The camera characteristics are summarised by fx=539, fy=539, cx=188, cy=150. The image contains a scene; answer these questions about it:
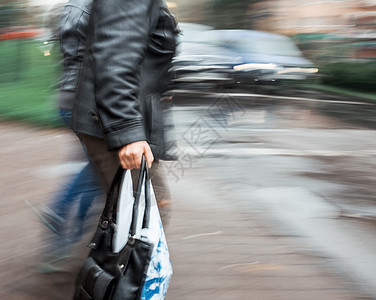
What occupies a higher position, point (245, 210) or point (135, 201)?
point (135, 201)

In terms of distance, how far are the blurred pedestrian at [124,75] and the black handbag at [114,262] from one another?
0.13m

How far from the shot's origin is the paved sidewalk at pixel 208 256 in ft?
10.3

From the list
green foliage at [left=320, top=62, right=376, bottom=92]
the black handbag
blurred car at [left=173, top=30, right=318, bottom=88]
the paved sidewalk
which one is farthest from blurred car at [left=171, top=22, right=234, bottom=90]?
the black handbag

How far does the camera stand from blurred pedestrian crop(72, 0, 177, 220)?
205cm

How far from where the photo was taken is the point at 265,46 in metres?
12.1

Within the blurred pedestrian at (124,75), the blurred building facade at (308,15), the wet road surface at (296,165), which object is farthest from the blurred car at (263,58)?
the blurred pedestrian at (124,75)

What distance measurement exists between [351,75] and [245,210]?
11.8m

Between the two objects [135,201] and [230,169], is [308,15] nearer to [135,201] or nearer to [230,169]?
[230,169]

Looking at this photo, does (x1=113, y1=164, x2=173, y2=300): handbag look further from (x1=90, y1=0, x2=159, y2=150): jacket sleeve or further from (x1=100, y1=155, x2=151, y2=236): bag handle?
(x1=90, y1=0, x2=159, y2=150): jacket sleeve

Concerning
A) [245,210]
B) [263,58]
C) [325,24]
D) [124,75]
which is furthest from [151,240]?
[325,24]

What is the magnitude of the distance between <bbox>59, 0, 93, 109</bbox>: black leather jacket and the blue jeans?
0.13m

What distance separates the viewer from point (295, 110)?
11305 millimetres

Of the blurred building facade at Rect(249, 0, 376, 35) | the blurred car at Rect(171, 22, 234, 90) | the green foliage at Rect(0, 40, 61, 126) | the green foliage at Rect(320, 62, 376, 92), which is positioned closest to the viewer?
the green foliage at Rect(0, 40, 61, 126)

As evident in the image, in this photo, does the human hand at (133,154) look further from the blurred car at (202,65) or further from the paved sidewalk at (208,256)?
the blurred car at (202,65)
